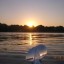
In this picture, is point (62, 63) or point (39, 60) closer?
point (39, 60)

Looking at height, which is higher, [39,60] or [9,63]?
[39,60]

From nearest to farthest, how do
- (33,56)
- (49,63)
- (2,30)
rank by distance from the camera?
(33,56), (49,63), (2,30)

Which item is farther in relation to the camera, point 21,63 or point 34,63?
point 21,63

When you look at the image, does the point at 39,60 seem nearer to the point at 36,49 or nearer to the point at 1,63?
the point at 36,49

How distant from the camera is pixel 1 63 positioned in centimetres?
1470

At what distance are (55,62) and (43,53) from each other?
7963mm

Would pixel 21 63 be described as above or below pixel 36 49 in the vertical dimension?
below

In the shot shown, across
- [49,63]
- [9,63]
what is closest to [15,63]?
[9,63]

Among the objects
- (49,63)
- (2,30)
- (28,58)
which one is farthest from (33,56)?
(2,30)

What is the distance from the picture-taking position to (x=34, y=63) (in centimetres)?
689

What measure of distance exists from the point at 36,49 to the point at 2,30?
16516 cm

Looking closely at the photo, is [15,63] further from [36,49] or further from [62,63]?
[36,49]

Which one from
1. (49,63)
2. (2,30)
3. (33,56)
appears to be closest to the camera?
(33,56)

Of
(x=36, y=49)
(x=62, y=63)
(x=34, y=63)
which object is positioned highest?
(x=36, y=49)
